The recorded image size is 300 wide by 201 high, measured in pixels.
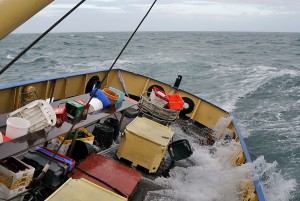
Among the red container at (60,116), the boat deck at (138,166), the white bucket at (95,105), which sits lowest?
the boat deck at (138,166)

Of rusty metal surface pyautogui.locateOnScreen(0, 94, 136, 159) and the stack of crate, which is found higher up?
rusty metal surface pyautogui.locateOnScreen(0, 94, 136, 159)

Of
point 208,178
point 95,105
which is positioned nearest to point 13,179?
point 95,105

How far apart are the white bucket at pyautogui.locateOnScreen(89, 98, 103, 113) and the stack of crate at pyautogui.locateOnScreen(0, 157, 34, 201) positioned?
1874 mm

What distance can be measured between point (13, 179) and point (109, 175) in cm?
130

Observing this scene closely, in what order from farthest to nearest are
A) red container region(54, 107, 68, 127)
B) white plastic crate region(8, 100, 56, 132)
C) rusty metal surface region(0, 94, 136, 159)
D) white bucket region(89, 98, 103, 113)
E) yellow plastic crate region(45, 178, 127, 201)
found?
white bucket region(89, 98, 103, 113)
red container region(54, 107, 68, 127)
white plastic crate region(8, 100, 56, 132)
rusty metal surface region(0, 94, 136, 159)
yellow plastic crate region(45, 178, 127, 201)

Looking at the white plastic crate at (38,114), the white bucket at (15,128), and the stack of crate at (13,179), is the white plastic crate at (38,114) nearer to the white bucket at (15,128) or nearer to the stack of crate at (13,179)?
the white bucket at (15,128)

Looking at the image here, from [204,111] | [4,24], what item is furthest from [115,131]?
[4,24]

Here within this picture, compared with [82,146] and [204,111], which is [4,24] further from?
[204,111]

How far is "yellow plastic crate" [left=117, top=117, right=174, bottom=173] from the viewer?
16.8 ft

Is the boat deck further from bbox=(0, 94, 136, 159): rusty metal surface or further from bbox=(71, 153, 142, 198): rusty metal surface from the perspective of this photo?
bbox=(71, 153, 142, 198): rusty metal surface

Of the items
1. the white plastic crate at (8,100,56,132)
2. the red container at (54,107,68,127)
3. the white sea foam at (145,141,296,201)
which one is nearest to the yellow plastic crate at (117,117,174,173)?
the white sea foam at (145,141,296,201)

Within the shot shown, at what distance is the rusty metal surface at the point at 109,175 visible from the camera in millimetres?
4051

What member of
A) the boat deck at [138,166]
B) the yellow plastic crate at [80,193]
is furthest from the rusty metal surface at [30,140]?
the yellow plastic crate at [80,193]

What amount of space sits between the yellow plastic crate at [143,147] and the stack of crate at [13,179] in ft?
6.11
